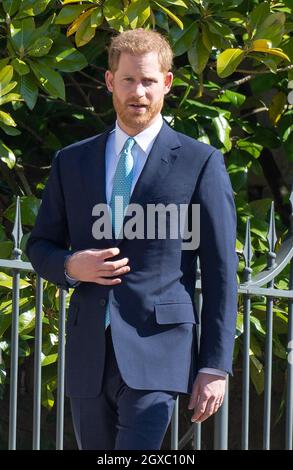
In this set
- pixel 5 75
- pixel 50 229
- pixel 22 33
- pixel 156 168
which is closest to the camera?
pixel 156 168

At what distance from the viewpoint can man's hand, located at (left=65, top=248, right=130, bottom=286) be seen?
313cm

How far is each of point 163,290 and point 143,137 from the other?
17.5 inches

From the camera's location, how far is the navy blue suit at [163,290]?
10.4 feet

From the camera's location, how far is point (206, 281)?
3195 millimetres

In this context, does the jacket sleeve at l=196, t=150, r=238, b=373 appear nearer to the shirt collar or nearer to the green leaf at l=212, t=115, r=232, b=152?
the shirt collar

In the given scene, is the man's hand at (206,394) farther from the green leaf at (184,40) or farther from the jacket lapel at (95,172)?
the green leaf at (184,40)

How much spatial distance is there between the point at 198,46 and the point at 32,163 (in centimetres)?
120

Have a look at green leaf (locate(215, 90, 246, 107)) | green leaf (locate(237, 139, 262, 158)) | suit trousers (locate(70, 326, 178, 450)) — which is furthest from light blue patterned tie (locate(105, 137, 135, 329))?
green leaf (locate(237, 139, 262, 158))

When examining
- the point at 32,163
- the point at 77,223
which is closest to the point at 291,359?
the point at 77,223

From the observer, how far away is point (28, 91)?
14.9 ft

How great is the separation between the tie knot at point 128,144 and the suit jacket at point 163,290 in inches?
2.5

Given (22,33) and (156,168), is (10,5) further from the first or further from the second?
(156,168)

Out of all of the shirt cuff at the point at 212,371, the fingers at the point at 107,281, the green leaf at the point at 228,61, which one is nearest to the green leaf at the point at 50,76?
the green leaf at the point at 228,61

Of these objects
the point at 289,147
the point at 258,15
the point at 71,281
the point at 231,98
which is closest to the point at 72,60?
the point at 258,15
